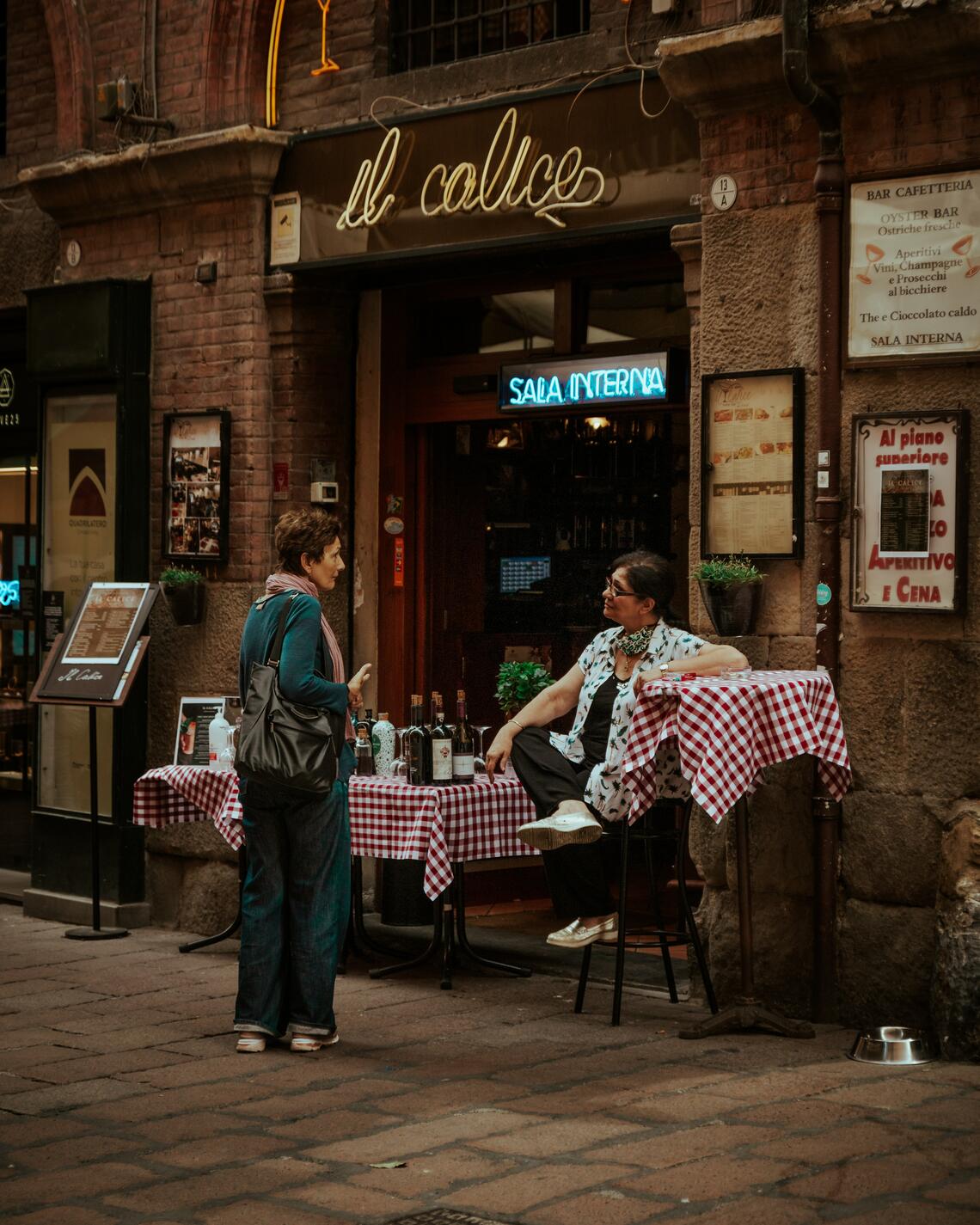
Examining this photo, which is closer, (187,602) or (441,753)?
(441,753)

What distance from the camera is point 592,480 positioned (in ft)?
28.9

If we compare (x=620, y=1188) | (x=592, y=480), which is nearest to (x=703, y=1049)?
(x=620, y=1188)

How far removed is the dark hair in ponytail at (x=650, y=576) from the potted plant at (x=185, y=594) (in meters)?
2.88

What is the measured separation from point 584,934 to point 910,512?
2.02m

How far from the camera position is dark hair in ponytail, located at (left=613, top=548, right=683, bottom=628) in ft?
23.4

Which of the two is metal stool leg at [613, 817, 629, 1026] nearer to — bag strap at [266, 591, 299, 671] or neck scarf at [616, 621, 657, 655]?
neck scarf at [616, 621, 657, 655]

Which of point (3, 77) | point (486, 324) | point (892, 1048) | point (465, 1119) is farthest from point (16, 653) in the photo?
point (892, 1048)

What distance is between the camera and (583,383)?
27.6 ft

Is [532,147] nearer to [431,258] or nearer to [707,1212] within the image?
[431,258]

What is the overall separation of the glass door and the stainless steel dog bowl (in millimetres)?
6011

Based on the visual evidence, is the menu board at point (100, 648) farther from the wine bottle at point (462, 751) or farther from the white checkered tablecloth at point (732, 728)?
the white checkered tablecloth at point (732, 728)

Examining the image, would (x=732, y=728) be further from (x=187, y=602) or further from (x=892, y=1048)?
(x=187, y=602)

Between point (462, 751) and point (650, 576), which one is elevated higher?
point (650, 576)

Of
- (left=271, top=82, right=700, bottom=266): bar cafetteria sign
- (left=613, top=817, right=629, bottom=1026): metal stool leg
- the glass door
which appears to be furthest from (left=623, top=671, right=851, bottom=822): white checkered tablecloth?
the glass door
